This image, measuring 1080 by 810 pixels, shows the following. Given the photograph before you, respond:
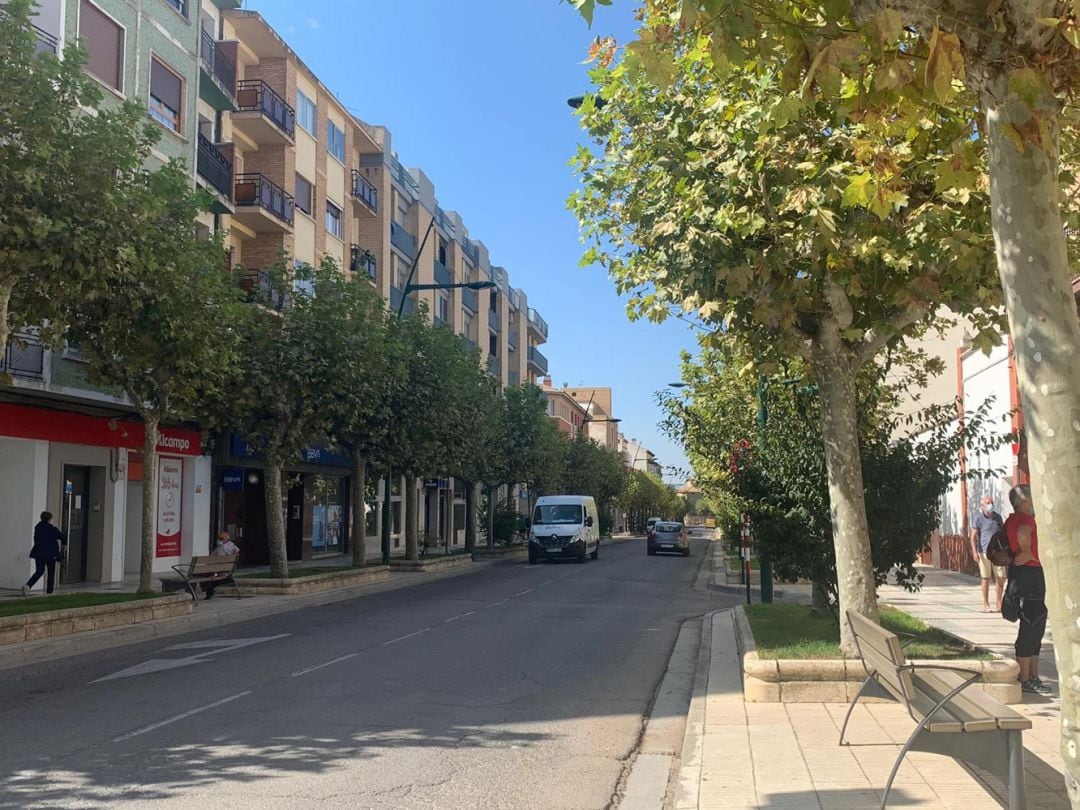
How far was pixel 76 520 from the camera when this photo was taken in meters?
22.0

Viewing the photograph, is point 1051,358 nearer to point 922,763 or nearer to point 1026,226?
point 1026,226

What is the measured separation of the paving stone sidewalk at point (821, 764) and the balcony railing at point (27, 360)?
49.2 feet

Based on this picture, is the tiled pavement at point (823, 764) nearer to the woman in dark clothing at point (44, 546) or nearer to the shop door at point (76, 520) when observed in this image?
the woman in dark clothing at point (44, 546)

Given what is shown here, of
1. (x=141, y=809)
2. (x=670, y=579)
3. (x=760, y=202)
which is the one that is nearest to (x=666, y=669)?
(x=760, y=202)

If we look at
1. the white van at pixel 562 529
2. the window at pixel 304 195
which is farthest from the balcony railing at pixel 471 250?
the white van at pixel 562 529

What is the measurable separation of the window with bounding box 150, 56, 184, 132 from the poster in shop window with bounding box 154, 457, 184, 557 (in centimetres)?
843

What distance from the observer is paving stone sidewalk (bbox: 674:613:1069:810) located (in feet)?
17.3

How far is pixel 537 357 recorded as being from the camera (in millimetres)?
77562

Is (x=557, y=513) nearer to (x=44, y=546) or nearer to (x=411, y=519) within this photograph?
(x=411, y=519)

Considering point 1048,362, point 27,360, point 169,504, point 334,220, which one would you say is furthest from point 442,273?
point 1048,362

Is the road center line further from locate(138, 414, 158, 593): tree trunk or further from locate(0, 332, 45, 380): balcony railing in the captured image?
locate(0, 332, 45, 380): balcony railing

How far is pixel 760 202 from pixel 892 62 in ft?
14.1

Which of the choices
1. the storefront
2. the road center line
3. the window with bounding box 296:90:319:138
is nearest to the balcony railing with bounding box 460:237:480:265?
the window with bounding box 296:90:319:138

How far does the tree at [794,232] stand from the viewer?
771cm
